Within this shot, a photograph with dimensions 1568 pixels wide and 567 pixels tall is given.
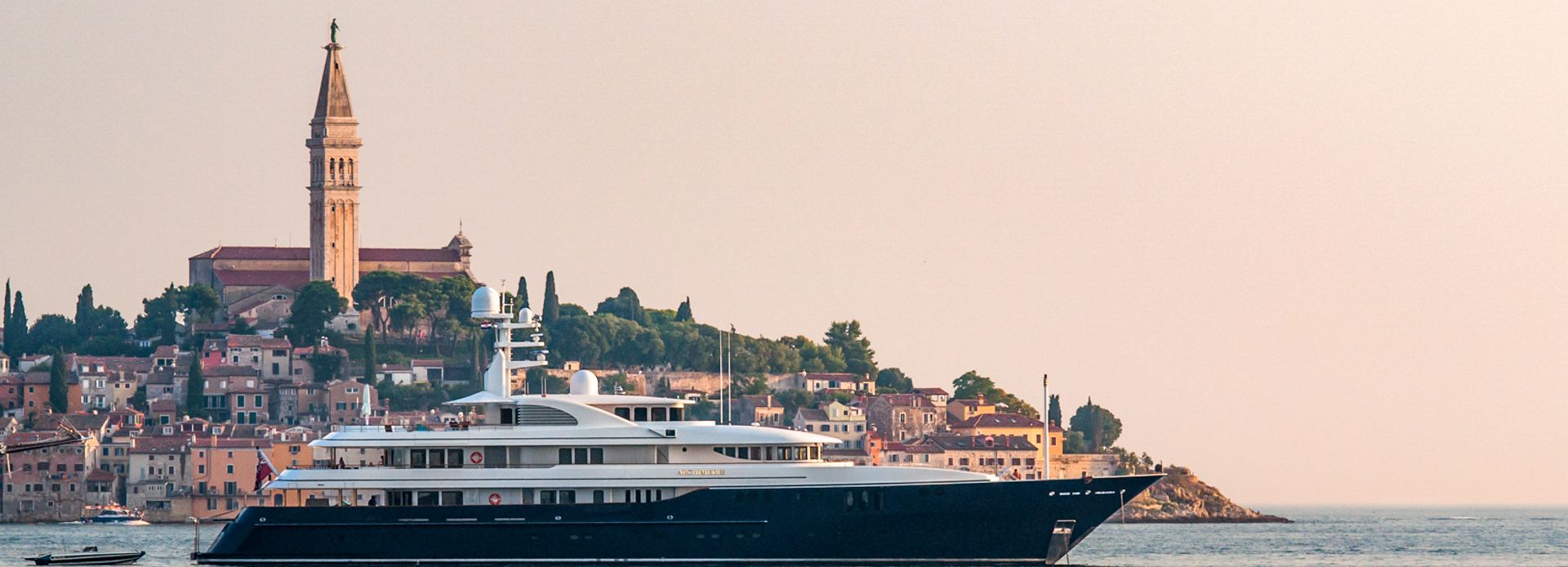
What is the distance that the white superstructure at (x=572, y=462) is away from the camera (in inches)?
1790

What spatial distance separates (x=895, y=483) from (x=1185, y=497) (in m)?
73.5

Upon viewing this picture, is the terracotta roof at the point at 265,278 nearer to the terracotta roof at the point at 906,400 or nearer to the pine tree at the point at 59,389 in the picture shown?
the pine tree at the point at 59,389

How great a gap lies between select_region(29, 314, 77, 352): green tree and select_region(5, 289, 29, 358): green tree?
0.72m

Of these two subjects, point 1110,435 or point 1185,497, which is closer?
point 1185,497

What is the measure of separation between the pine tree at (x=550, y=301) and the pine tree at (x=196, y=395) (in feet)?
58.5

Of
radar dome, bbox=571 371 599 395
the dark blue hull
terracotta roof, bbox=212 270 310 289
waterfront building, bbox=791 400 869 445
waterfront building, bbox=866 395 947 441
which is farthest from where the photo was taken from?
terracotta roof, bbox=212 270 310 289

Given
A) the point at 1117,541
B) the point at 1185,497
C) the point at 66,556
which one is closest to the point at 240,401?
the point at 1185,497

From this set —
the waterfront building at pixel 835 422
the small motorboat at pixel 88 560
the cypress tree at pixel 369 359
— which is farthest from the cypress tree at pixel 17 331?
the small motorboat at pixel 88 560

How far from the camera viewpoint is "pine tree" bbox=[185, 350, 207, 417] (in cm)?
12512

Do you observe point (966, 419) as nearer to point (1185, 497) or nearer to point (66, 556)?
point (1185, 497)

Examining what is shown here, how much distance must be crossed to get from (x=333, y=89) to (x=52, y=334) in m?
20.5

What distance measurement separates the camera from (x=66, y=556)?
52.2 metres

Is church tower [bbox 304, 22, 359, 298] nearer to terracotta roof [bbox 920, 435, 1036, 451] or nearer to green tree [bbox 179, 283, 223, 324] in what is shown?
green tree [bbox 179, 283, 223, 324]

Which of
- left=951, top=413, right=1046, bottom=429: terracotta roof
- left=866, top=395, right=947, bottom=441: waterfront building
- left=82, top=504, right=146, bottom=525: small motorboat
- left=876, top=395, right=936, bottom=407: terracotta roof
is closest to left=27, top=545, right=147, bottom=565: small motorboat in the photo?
left=82, top=504, right=146, bottom=525: small motorboat
